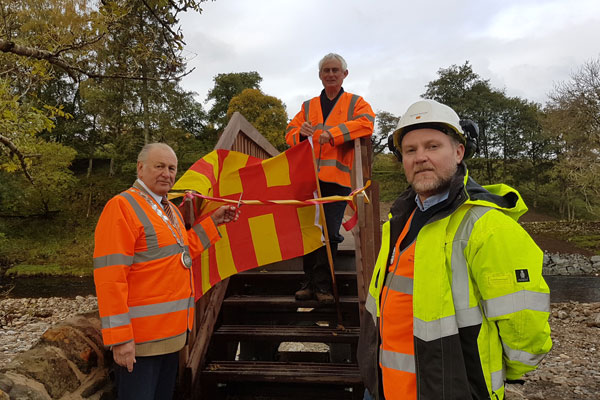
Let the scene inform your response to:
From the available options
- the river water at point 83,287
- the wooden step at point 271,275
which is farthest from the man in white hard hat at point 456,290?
the river water at point 83,287

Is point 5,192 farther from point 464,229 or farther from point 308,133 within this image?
point 464,229

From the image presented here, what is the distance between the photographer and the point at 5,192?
21.6 metres

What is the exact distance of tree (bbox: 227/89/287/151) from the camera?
87.7 ft

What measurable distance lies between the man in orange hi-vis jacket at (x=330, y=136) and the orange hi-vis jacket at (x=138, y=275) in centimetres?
161

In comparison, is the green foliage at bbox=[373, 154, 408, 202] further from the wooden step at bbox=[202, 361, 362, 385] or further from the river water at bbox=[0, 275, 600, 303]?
the wooden step at bbox=[202, 361, 362, 385]

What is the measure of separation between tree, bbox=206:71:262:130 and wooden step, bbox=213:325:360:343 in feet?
95.5

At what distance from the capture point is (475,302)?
4.72ft

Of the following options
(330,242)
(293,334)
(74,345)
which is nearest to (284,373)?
(293,334)

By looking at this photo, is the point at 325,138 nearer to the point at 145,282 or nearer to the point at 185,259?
the point at 185,259

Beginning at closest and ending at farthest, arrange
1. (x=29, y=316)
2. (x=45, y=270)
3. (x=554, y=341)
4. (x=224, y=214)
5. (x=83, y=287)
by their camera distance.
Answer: (x=224, y=214)
(x=554, y=341)
(x=29, y=316)
(x=83, y=287)
(x=45, y=270)

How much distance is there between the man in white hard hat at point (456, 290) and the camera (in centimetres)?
138

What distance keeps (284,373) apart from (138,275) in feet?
5.49

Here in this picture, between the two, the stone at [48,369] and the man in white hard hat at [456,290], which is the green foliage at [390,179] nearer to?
the stone at [48,369]

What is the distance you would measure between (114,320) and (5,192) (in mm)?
24601
